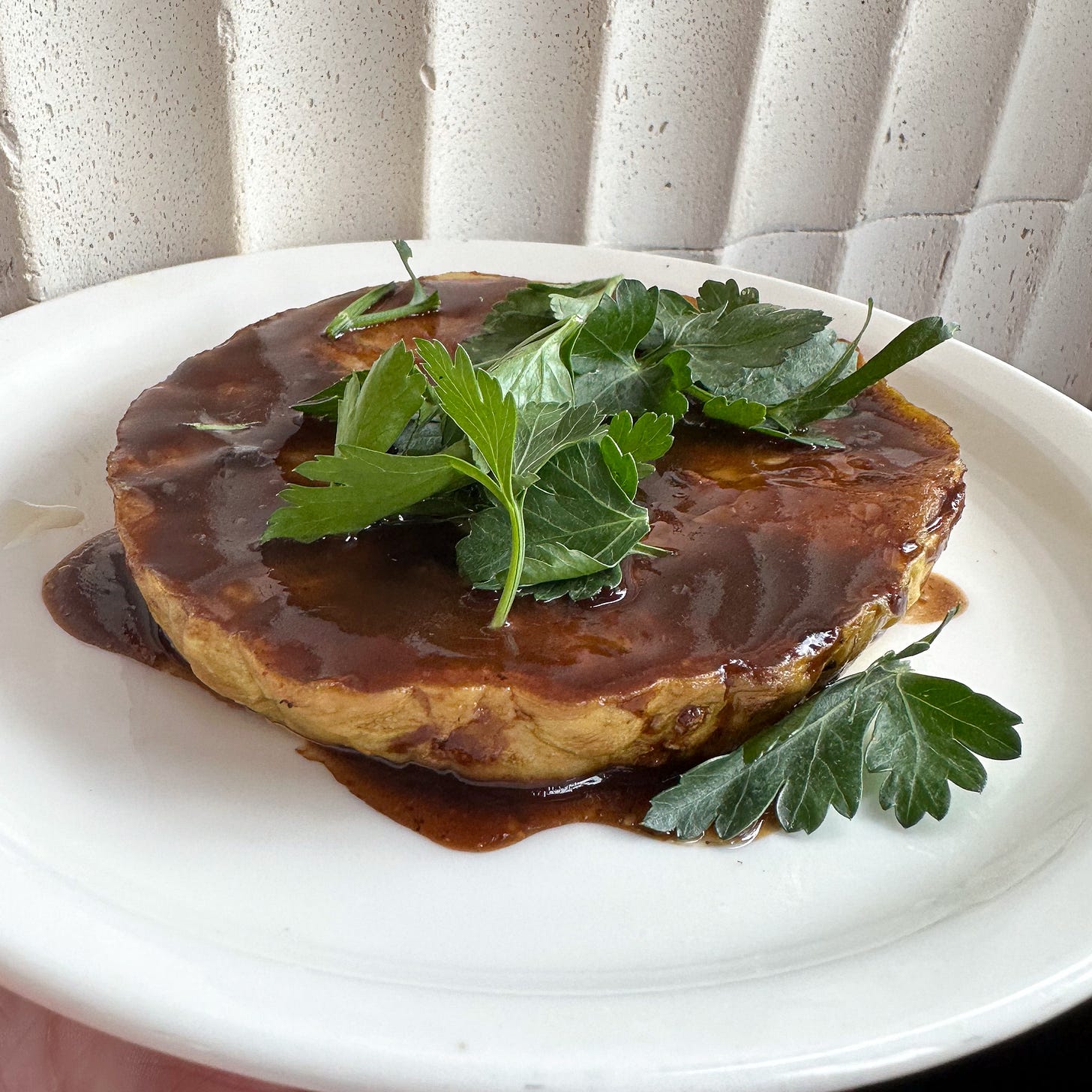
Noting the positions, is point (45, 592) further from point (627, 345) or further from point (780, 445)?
point (780, 445)

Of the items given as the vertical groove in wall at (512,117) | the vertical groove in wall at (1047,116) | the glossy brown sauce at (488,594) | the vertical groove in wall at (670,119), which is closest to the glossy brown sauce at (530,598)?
the glossy brown sauce at (488,594)

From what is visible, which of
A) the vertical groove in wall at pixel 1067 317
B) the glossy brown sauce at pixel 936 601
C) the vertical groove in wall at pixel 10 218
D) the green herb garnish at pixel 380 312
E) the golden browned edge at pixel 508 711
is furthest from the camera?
the vertical groove in wall at pixel 1067 317

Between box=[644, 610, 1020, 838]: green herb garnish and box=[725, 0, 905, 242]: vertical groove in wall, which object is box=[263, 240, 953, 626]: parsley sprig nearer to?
box=[644, 610, 1020, 838]: green herb garnish

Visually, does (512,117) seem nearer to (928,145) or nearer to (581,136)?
(581,136)

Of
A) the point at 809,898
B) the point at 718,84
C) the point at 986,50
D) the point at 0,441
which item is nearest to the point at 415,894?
the point at 809,898

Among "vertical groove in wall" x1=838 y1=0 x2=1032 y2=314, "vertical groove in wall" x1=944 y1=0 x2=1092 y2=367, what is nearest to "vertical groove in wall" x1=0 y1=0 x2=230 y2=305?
"vertical groove in wall" x1=838 y1=0 x2=1032 y2=314

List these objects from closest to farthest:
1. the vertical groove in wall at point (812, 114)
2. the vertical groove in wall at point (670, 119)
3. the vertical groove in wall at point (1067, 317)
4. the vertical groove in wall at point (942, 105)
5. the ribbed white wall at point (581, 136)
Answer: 1. the ribbed white wall at point (581, 136)
2. the vertical groove in wall at point (670, 119)
3. the vertical groove in wall at point (812, 114)
4. the vertical groove in wall at point (942, 105)
5. the vertical groove in wall at point (1067, 317)

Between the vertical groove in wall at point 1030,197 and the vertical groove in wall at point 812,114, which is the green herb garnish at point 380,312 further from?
the vertical groove in wall at point 1030,197
